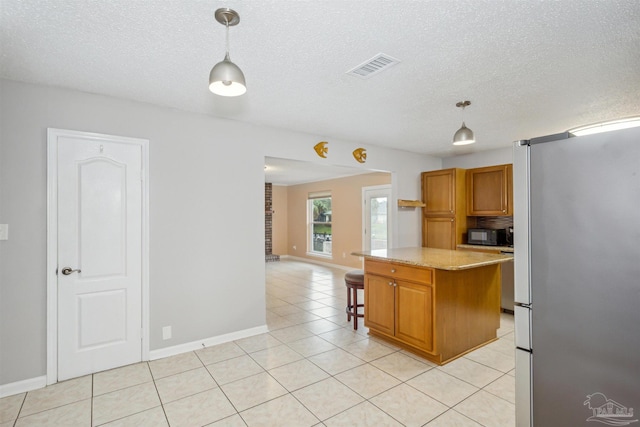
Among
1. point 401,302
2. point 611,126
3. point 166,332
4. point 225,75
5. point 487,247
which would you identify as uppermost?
point 225,75

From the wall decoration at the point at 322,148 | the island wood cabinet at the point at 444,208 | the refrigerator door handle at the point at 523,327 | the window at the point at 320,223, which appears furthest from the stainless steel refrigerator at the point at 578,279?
the window at the point at 320,223

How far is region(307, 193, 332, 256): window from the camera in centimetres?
897

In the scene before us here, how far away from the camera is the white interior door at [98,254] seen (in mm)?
2746

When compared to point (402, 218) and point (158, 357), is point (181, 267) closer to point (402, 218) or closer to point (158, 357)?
point (158, 357)

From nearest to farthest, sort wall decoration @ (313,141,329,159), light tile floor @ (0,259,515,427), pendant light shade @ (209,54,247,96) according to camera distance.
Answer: pendant light shade @ (209,54,247,96) → light tile floor @ (0,259,515,427) → wall decoration @ (313,141,329,159)

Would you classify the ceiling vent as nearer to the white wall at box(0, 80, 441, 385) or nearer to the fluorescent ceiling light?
the fluorescent ceiling light

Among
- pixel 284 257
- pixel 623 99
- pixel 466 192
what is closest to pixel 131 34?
pixel 623 99

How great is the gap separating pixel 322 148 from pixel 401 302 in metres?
2.26

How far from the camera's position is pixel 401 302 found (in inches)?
128

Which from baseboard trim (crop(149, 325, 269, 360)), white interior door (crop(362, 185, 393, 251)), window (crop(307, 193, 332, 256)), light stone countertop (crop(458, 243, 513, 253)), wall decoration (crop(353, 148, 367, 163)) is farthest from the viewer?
window (crop(307, 193, 332, 256))

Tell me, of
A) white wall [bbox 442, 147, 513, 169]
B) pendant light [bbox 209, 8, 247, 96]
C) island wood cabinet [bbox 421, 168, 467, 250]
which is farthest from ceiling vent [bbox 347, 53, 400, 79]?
white wall [bbox 442, 147, 513, 169]

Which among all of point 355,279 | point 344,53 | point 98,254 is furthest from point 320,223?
point 344,53

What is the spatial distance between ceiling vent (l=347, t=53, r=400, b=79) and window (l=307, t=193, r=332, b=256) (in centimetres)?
620

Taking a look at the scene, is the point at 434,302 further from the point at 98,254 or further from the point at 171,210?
the point at 98,254
